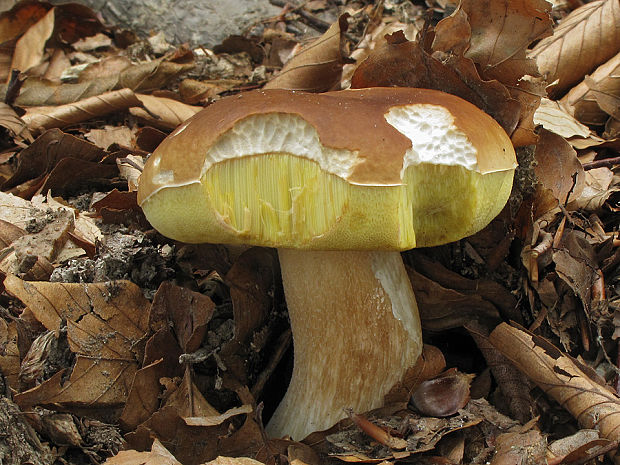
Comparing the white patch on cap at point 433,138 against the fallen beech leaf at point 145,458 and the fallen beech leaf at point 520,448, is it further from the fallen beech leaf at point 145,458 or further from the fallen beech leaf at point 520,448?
the fallen beech leaf at point 145,458

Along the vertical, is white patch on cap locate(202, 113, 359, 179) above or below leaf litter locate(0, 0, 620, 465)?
above

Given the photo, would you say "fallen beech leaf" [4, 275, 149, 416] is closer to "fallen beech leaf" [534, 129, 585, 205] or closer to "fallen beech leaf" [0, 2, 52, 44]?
"fallen beech leaf" [534, 129, 585, 205]

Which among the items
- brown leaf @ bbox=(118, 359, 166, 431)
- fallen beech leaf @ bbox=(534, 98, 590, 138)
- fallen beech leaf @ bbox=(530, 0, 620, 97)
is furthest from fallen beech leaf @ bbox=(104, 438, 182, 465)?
fallen beech leaf @ bbox=(530, 0, 620, 97)

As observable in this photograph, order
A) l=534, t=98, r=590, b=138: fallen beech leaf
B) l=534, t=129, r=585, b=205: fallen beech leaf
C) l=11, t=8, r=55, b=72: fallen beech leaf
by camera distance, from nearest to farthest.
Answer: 1. l=534, t=129, r=585, b=205: fallen beech leaf
2. l=534, t=98, r=590, b=138: fallen beech leaf
3. l=11, t=8, r=55, b=72: fallen beech leaf

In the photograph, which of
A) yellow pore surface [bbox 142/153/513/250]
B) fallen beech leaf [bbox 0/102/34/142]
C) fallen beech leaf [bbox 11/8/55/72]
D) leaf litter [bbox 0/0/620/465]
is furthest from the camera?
fallen beech leaf [bbox 11/8/55/72]

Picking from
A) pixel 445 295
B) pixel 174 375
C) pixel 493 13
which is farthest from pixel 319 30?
pixel 174 375

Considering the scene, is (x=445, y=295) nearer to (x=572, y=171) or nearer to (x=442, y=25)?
(x=572, y=171)
